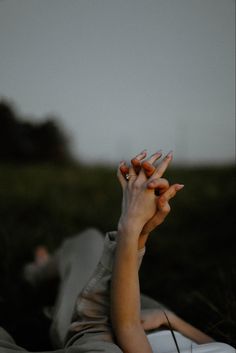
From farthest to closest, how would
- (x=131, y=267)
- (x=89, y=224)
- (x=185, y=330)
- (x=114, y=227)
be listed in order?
(x=89, y=224), (x=114, y=227), (x=185, y=330), (x=131, y=267)

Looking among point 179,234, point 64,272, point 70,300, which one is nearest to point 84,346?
point 70,300

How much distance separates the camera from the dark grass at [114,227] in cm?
174

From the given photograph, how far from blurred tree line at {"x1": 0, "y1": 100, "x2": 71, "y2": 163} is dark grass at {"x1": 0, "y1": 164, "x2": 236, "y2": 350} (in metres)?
0.13

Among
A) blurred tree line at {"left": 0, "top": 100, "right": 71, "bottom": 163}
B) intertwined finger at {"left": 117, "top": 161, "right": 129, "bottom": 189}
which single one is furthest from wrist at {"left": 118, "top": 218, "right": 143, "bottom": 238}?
blurred tree line at {"left": 0, "top": 100, "right": 71, "bottom": 163}

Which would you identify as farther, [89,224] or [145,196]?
[89,224]

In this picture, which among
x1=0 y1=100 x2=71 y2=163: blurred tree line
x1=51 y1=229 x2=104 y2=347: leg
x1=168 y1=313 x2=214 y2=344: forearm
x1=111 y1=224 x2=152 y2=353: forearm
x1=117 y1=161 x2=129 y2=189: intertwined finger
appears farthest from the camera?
x1=0 y1=100 x2=71 y2=163: blurred tree line

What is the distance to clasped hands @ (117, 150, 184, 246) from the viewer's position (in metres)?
1.00

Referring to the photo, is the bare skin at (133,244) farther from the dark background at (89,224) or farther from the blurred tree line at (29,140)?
the blurred tree line at (29,140)

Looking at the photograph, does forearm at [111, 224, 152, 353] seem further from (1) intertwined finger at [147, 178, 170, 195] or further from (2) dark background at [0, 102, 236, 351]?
(2) dark background at [0, 102, 236, 351]

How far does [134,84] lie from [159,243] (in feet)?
4.90

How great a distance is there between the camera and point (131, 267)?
38.2 inches

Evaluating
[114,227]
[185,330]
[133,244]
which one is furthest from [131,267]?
[114,227]

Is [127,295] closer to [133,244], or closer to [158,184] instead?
[133,244]

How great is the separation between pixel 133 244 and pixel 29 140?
3.46m
